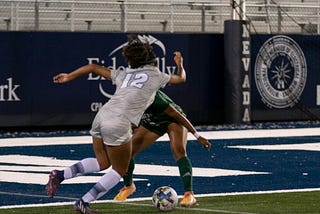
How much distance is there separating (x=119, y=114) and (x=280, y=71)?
15448 millimetres

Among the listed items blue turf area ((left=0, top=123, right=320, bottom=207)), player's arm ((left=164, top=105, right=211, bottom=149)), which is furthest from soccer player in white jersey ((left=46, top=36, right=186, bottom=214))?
blue turf area ((left=0, top=123, right=320, bottom=207))

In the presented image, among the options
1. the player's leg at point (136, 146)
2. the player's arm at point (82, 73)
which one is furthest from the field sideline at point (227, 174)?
the player's arm at point (82, 73)

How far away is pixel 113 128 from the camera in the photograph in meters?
10.6

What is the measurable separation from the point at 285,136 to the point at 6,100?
5203 mm

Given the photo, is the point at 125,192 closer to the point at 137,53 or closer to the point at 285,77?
the point at 137,53

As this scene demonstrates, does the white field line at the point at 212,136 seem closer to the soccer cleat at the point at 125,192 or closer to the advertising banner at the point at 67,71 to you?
the advertising banner at the point at 67,71

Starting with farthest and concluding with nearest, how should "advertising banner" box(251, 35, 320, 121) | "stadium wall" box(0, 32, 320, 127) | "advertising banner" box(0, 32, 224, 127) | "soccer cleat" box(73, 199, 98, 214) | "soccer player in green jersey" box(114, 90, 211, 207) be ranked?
1. "advertising banner" box(251, 35, 320, 121)
2. "stadium wall" box(0, 32, 320, 127)
3. "advertising banner" box(0, 32, 224, 127)
4. "soccer player in green jersey" box(114, 90, 211, 207)
5. "soccer cleat" box(73, 199, 98, 214)

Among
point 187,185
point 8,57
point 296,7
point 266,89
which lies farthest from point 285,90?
point 187,185

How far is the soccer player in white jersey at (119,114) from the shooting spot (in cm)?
1060

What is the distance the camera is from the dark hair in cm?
1091

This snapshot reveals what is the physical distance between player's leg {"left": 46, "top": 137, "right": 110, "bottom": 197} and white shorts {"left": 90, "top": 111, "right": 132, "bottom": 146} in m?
0.25

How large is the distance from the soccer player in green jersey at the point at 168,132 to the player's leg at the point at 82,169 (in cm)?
97

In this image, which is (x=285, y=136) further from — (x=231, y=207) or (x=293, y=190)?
(x=231, y=207)

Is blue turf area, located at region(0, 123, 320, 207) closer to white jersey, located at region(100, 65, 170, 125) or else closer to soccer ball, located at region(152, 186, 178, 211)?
soccer ball, located at region(152, 186, 178, 211)
